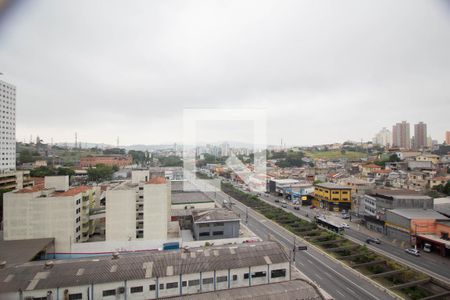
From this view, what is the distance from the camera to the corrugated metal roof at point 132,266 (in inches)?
161

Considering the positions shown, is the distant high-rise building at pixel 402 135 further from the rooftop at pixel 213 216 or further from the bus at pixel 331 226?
the rooftop at pixel 213 216

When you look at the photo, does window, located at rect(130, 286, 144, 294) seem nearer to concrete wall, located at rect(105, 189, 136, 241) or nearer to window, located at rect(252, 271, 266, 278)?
window, located at rect(252, 271, 266, 278)

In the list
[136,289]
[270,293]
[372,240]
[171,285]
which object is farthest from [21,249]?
[372,240]

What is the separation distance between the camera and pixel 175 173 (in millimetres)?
20172

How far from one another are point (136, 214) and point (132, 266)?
8.71 feet

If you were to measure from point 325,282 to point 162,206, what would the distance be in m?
4.27

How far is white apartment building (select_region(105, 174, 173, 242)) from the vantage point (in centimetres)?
686

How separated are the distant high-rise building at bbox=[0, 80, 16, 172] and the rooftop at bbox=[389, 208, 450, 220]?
1965 cm

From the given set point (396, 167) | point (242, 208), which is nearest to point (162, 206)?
point (242, 208)

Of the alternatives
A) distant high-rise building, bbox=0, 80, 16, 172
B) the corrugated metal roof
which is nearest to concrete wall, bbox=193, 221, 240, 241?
the corrugated metal roof

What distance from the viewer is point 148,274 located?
4.41m

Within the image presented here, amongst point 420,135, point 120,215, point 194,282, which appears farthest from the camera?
point 420,135

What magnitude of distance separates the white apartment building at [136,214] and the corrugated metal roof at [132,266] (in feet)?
6.80

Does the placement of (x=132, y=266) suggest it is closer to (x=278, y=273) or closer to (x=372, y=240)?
(x=278, y=273)
